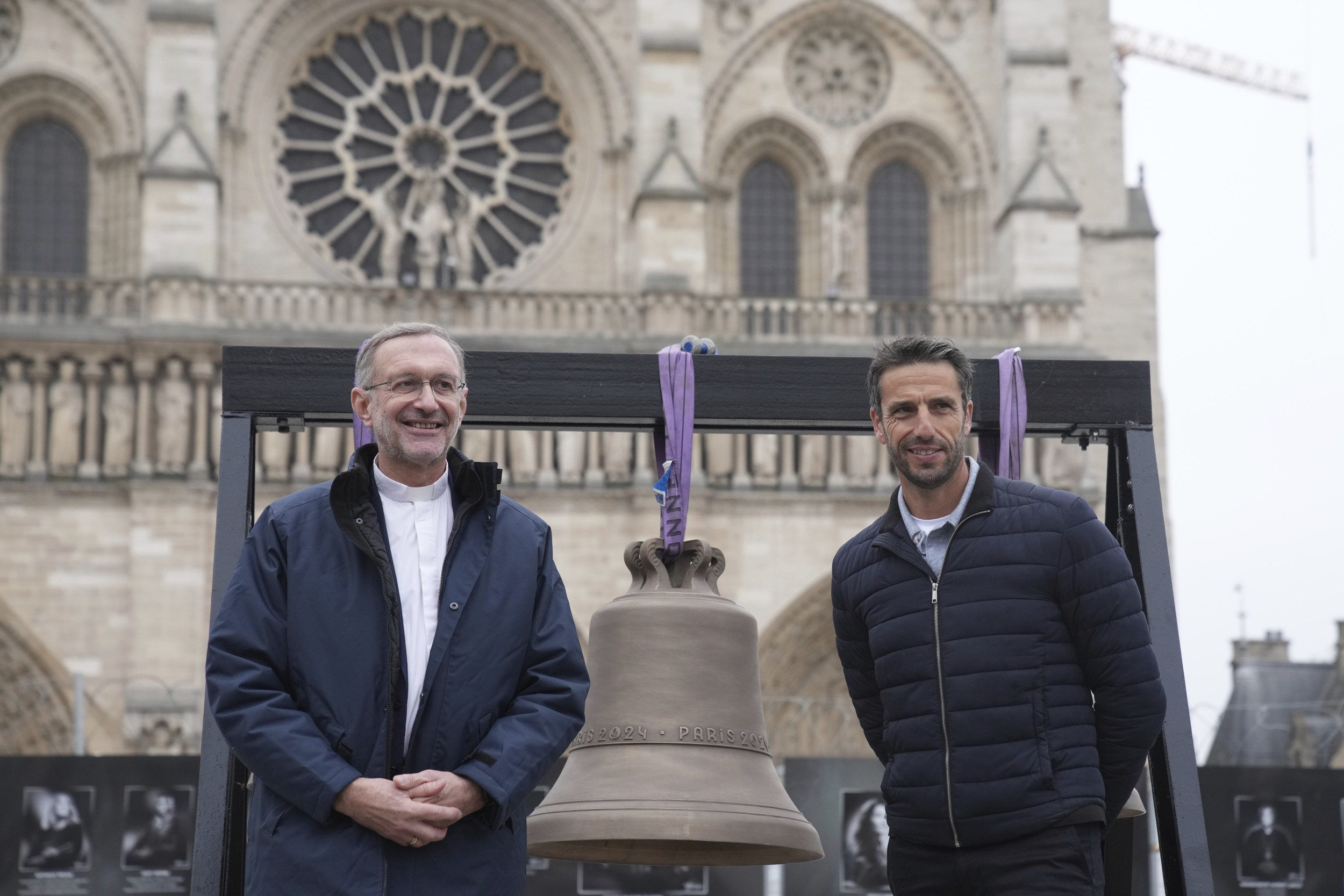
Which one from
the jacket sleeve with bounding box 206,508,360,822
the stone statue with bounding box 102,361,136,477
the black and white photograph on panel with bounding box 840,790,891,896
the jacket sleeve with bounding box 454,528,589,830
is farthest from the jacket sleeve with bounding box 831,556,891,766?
the stone statue with bounding box 102,361,136,477

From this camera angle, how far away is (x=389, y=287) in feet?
59.0

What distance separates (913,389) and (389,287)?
14867 millimetres

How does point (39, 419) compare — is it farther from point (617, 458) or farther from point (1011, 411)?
point (1011, 411)

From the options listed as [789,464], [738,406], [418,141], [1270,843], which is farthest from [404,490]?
[418,141]

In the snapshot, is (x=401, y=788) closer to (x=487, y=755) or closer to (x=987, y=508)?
(x=487, y=755)

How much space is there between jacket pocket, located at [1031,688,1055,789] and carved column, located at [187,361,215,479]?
1459 centimetres

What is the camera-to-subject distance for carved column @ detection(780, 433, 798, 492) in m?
17.7

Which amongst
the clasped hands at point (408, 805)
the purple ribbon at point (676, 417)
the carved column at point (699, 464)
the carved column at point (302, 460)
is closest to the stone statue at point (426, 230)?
the carved column at point (302, 460)

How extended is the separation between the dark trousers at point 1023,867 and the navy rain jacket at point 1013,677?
0.09 ft

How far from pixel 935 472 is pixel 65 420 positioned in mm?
15062

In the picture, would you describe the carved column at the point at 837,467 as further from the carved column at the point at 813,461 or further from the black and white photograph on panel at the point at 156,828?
the black and white photograph on panel at the point at 156,828

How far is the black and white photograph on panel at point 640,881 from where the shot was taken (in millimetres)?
8438

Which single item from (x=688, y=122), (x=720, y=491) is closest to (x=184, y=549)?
(x=720, y=491)

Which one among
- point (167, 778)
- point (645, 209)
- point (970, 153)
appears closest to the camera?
point (167, 778)
